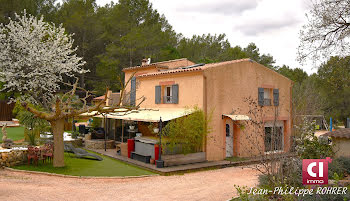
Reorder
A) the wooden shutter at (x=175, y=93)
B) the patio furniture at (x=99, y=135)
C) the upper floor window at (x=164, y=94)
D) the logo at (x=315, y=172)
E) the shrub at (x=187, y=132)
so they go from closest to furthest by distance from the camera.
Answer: the logo at (x=315, y=172) → the shrub at (x=187, y=132) → the wooden shutter at (x=175, y=93) → the upper floor window at (x=164, y=94) → the patio furniture at (x=99, y=135)

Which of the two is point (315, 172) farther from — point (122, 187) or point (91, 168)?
point (91, 168)

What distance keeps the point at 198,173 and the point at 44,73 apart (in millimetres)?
15901

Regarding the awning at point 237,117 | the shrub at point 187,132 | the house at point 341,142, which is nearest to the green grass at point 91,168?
the shrub at point 187,132

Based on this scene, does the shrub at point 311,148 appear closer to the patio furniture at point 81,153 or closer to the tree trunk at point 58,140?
the patio furniture at point 81,153

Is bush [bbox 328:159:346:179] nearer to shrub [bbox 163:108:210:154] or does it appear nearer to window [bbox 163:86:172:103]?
shrub [bbox 163:108:210:154]

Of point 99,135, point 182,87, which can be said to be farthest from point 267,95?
point 99,135

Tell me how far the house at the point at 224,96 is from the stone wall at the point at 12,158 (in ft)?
20.6

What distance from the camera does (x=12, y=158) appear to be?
584 inches

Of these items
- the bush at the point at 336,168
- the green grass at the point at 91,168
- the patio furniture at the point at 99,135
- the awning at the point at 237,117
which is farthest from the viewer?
the patio furniture at the point at 99,135

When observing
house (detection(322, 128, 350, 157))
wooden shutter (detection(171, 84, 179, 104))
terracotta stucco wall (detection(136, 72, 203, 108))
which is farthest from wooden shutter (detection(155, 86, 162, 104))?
house (detection(322, 128, 350, 157))

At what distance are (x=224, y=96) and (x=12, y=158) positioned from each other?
1226cm

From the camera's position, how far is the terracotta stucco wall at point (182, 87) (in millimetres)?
18203

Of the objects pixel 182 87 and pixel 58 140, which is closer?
pixel 58 140

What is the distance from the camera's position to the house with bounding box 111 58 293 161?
59.6ft
